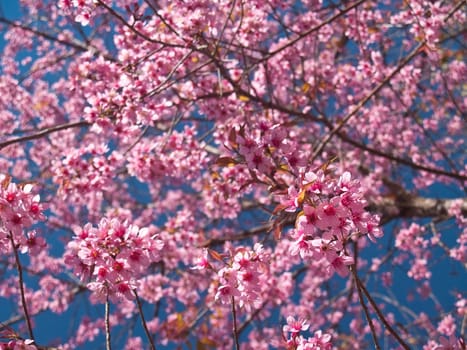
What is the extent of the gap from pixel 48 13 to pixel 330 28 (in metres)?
4.61

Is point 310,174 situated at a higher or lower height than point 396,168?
lower

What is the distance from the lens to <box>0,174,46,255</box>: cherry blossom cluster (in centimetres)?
219

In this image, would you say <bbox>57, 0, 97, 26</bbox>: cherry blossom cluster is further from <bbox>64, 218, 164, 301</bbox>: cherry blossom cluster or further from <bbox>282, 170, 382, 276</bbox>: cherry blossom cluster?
<bbox>282, 170, 382, 276</bbox>: cherry blossom cluster

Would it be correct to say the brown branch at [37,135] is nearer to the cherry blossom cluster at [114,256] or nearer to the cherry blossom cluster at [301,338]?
the cherry blossom cluster at [114,256]

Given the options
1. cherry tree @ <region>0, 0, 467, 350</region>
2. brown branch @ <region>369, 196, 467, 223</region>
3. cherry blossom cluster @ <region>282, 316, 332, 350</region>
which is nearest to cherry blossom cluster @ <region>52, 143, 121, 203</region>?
cherry tree @ <region>0, 0, 467, 350</region>

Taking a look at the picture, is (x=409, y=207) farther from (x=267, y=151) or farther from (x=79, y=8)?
(x=79, y=8)

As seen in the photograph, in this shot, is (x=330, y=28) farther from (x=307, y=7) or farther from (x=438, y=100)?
(x=438, y=100)

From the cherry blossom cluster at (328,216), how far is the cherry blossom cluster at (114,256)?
27.2 inches

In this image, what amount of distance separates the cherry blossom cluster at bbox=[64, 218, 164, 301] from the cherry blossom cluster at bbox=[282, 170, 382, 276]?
0.69 m

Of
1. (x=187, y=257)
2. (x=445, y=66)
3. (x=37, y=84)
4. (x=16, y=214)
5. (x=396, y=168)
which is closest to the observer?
(x=16, y=214)

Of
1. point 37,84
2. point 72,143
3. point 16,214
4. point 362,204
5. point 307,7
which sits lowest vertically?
point 362,204

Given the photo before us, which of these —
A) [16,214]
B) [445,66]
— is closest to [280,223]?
[16,214]

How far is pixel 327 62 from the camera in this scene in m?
7.07

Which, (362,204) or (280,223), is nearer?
(362,204)
